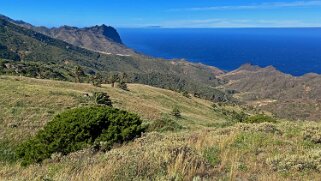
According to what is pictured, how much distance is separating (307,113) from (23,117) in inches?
6935

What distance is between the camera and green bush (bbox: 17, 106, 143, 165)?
13695 mm

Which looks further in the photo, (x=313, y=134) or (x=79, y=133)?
(x=79, y=133)

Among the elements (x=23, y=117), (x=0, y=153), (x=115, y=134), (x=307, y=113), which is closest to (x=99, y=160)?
(x=115, y=134)

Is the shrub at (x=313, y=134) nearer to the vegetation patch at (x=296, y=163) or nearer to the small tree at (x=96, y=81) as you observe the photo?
the vegetation patch at (x=296, y=163)

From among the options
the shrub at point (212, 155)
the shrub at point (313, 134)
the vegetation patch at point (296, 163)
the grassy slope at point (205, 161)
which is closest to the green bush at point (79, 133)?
the grassy slope at point (205, 161)

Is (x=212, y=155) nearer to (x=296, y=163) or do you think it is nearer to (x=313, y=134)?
(x=296, y=163)

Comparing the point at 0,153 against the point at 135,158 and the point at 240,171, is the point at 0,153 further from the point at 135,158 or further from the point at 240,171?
the point at 240,171

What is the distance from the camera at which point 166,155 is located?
777 cm

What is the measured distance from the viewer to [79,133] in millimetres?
14086

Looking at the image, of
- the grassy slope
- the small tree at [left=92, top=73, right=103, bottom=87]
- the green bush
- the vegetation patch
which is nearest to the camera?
the grassy slope

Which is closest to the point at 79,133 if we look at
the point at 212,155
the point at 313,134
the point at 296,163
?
the point at 212,155

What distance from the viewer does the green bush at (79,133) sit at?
13.7 m

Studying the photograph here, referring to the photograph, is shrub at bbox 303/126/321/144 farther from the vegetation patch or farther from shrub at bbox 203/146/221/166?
shrub at bbox 203/146/221/166

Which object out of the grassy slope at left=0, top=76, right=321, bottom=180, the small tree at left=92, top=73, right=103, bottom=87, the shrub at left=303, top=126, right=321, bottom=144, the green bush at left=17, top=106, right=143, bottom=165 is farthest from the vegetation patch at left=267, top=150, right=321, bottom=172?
the small tree at left=92, top=73, right=103, bottom=87
